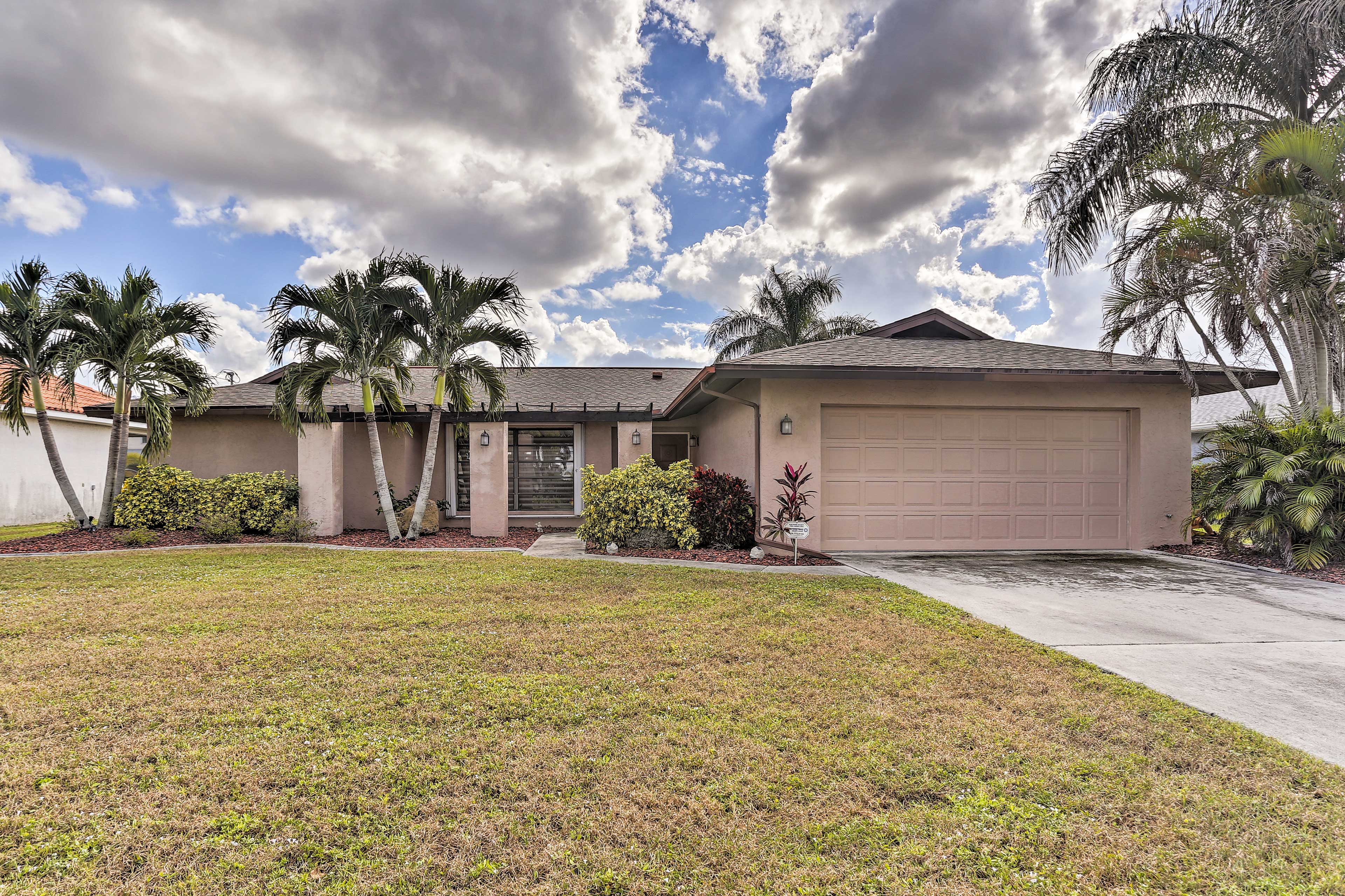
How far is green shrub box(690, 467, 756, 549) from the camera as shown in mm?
9477

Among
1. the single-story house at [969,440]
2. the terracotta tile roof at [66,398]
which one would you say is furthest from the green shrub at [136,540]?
the single-story house at [969,440]

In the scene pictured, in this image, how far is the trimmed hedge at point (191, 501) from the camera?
36.6 ft

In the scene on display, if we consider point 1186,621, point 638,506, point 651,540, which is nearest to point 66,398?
point 638,506

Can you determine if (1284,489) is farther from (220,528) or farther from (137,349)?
(137,349)

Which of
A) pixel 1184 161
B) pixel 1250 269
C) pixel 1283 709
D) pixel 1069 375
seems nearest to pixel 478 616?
pixel 1283 709

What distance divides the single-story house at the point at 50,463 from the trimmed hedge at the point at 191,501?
3612mm

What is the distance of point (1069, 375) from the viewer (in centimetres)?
891

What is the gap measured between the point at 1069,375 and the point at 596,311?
14.8 m

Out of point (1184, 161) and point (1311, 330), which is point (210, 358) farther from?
point (1311, 330)

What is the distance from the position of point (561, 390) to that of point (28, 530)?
12.4m

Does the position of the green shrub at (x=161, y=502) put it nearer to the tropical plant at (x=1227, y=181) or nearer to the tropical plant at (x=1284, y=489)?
the tropical plant at (x=1227, y=181)

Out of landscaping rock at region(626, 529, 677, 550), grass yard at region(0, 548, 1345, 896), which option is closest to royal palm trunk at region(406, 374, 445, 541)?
landscaping rock at region(626, 529, 677, 550)

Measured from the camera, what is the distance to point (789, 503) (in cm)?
869

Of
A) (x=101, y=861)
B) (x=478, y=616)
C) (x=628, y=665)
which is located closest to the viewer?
(x=101, y=861)
